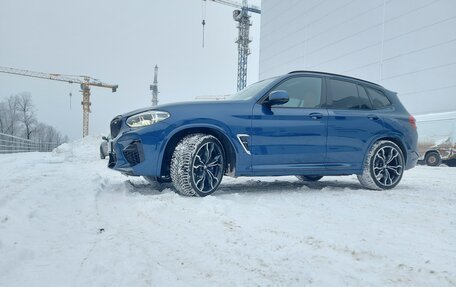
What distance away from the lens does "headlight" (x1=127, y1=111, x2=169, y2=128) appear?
12.2 feet

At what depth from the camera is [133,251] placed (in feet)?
6.43

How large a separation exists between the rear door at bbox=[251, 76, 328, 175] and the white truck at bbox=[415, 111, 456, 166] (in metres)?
11.1

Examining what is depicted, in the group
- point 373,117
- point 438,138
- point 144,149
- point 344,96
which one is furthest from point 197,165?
point 438,138

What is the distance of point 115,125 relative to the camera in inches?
164

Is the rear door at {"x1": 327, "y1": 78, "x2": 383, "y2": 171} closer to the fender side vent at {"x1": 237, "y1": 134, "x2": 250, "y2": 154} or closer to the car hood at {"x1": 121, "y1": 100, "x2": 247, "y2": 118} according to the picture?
the fender side vent at {"x1": 237, "y1": 134, "x2": 250, "y2": 154}

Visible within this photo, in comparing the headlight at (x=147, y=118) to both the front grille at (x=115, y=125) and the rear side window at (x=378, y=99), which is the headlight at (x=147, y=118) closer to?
the front grille at (x=115, y=125)

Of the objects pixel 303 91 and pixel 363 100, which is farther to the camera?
pixel 363 100

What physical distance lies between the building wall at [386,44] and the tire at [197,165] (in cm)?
1912

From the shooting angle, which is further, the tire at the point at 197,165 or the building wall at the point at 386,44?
the building wall at the point at 386,44

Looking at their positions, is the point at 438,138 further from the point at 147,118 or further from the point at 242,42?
the point at 242,42

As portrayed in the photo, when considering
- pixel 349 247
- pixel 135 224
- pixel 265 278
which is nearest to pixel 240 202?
pixel 135 224

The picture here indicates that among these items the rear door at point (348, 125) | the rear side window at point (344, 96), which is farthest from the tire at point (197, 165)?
the rear side window at point (344, 96)

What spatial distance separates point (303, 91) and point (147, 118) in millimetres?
2117

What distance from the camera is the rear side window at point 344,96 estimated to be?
4.69 metres
